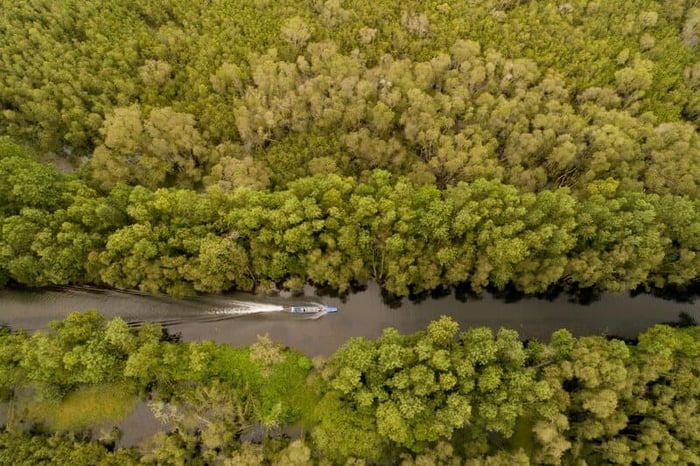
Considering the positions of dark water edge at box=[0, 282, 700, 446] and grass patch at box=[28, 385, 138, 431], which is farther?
dark water edge at box=[0, 282, 700, 446]

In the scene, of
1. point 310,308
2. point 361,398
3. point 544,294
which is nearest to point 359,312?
point 310,308

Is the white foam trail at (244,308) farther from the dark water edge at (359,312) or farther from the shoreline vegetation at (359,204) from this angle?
the shoreline vegetation at (359,204)

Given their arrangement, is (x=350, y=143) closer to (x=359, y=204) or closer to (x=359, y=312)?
(x=359, y=204)

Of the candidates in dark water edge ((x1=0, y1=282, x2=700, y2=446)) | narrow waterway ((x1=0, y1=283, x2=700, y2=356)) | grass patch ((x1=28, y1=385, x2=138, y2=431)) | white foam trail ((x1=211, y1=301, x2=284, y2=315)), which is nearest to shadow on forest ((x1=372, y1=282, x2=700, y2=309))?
dark water edge ((x1=0, y1=282, x2=700, y2=446))

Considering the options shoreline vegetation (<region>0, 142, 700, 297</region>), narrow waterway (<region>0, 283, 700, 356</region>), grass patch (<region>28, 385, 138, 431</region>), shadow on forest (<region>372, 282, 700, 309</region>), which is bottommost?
grass patch (<region>28, 385, 138, 431</region>)

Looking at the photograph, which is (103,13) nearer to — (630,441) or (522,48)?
(522,48)

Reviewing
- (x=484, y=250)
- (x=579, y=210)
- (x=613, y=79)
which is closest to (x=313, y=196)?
(x=484, y=250)

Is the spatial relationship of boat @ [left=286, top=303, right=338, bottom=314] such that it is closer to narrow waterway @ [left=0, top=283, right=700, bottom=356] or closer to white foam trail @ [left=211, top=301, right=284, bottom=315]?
narrow waterway @ [left=0, top=283, right=700, bottom=356]

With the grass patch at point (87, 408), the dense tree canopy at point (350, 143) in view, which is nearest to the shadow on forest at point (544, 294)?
the dense tree canopy at point (350, 143)
